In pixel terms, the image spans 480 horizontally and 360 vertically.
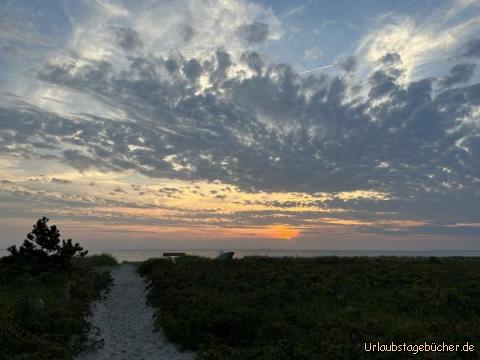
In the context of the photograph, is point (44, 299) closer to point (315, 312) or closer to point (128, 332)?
point (128, 332)

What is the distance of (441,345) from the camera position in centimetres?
1208

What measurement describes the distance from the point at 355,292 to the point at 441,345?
972 centimetres

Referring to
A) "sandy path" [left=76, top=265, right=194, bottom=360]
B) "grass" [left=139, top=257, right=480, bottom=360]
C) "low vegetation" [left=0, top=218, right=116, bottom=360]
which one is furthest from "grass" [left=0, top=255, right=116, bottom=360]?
"grass" [left=139, top=257, right=480, bottom=360]

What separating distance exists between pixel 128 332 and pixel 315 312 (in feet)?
25.0

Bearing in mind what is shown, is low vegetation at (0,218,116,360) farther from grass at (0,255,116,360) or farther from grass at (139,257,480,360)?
grass at (139,257,480,360)

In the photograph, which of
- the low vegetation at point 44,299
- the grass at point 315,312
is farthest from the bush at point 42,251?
the grass at point 315,312

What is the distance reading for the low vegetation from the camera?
11.8 meters

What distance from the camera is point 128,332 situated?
16.6m

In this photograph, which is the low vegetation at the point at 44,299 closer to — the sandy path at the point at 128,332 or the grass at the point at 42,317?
the grass at the point at 42,317

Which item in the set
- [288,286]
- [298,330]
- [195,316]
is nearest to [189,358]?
[195,316]

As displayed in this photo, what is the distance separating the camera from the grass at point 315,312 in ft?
40.9

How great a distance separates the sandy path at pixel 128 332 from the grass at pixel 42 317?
759 mm

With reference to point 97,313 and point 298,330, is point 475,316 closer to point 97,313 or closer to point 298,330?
point 298,330

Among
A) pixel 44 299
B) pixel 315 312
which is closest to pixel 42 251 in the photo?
pixel 44 299
